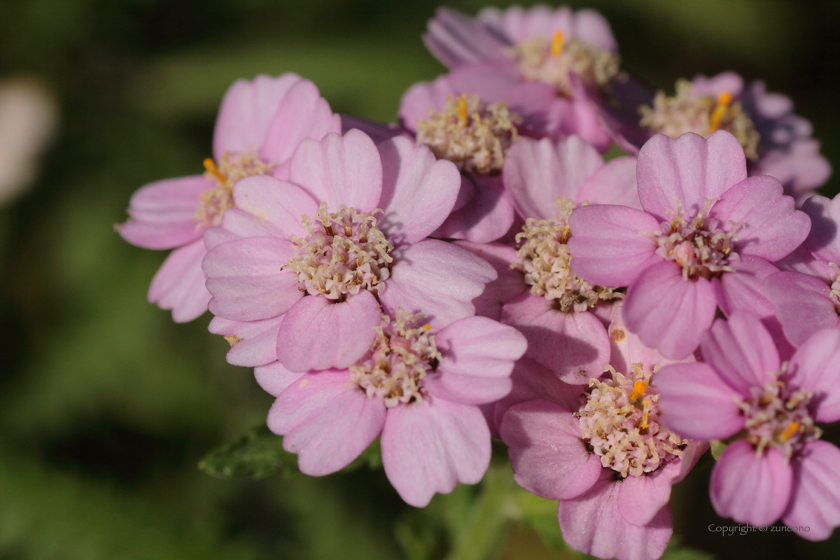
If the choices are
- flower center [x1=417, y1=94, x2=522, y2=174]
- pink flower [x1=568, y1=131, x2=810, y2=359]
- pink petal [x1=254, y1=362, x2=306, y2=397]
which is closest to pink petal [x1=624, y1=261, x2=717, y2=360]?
pink flower [x1=568, y1=131, x2=810, y2=359]

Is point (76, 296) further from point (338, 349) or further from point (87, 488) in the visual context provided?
point (338, 349)

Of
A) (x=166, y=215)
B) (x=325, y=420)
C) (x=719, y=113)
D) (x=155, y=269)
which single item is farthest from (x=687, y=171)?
(x=155, y=269)

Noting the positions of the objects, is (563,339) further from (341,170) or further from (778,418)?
(341,170)

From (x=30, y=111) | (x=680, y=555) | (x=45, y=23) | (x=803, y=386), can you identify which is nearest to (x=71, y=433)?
(x=30, y=111)

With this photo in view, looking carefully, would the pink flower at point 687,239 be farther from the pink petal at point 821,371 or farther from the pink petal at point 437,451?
the pink petal at point 437,451

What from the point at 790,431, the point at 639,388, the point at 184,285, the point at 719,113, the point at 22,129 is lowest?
the point at 22,129
